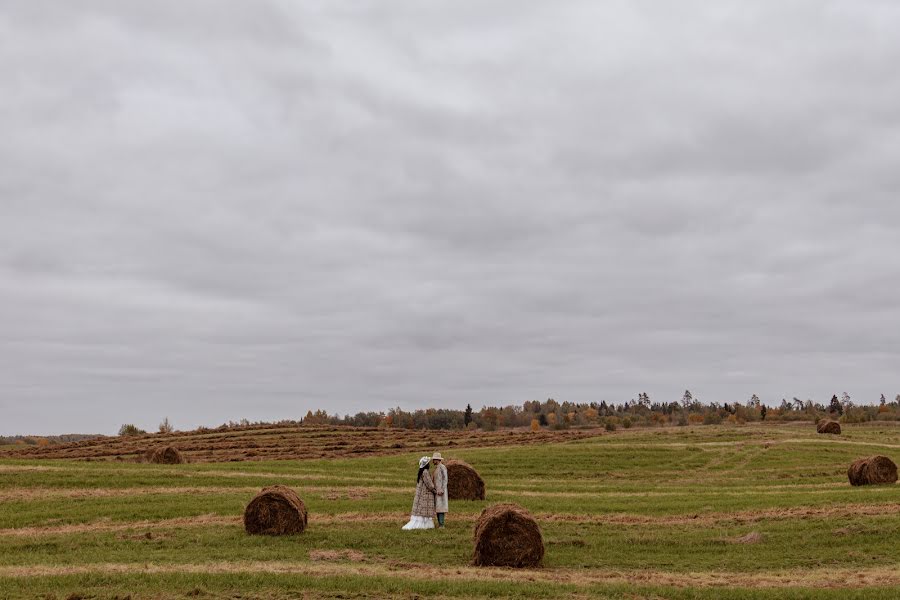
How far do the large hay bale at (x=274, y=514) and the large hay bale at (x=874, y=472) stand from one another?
Result: 31815 millimetres

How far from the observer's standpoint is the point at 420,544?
84.8 ft

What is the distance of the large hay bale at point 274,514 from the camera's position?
90.8 feet

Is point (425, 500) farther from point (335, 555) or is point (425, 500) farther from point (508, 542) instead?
point (508, 542)

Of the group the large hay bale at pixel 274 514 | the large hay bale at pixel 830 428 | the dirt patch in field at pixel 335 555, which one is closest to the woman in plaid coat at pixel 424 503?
the large hay bale at pixel 274 514

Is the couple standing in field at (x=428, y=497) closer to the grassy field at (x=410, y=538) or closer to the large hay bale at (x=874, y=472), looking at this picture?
the grassy field at (x=410, y=538)

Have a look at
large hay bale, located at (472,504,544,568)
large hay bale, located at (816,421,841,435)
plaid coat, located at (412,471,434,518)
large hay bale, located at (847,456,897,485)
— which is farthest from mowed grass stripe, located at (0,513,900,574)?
large hay bale, located at (816,421,841,435)

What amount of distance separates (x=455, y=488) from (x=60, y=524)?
56.0 ft

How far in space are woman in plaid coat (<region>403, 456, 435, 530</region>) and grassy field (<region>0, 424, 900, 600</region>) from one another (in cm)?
107

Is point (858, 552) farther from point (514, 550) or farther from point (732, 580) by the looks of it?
point (514, 550)

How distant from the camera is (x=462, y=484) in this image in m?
37.8

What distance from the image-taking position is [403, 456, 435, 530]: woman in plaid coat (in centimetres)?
2877

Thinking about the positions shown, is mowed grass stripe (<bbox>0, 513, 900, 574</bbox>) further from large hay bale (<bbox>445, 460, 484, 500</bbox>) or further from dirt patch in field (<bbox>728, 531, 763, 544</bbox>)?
large hay bale (<bbox>445, 460, 484, 500</bbox>)

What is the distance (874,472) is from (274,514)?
33225mm

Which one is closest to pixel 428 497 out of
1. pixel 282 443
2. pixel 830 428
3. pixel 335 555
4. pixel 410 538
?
pixel 410 538
